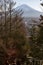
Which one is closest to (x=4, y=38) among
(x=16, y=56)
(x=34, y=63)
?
(x=16, y=56)

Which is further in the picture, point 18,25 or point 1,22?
point 18,25

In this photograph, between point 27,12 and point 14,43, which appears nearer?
Result: point 14,43

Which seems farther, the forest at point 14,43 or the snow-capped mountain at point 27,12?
the snow-capped mountain at point 27,12

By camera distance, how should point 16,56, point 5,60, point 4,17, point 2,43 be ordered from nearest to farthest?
point 5,60
point 2,43
point 16,56
point 4,17

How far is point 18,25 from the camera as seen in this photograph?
22.9 metres

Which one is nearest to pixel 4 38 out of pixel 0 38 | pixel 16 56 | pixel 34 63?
pixel 0 38

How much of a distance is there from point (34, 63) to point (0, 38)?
10.3 ft

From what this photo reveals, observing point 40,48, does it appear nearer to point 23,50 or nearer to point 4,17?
point 23,50

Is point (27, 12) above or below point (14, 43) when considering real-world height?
above

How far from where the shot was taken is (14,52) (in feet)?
65.0

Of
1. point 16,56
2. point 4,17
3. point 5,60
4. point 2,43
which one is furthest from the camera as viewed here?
point 4,17

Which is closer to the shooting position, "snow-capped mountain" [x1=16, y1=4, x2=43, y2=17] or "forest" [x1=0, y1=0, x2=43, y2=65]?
"forest" [x1=0, y1=0, x2=43, y2=65]

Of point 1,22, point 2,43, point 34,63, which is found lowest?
point 34,63

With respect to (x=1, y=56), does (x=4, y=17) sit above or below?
above
